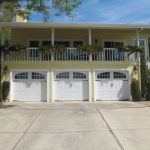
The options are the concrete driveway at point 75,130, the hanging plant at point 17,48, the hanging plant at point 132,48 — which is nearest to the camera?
the concrete driveway at point 75,130

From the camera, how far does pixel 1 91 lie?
23828 mm

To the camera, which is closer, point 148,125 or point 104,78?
point 148,125

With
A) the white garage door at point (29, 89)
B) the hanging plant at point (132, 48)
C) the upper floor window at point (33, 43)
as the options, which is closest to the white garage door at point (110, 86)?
the hanging plant at point (132, 48)

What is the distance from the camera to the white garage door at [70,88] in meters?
24.5

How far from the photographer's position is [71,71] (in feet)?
81.3

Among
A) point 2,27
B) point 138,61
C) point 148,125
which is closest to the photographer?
point 148,125

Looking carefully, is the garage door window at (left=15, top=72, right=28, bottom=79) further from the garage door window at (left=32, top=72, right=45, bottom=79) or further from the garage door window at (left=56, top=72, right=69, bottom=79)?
the garage door window at (left=56, top=72, right=69, bottom=79)

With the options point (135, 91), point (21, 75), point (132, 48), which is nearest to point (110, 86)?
point (135, 91)

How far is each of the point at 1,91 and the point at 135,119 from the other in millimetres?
11698

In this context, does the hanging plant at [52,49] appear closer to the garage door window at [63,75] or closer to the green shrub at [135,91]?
the garage door window at [63,75]

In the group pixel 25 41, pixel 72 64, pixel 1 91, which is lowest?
pixel 1 91

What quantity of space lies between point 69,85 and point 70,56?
82.7 inches

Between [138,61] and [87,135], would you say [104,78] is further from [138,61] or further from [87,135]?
[87,135]

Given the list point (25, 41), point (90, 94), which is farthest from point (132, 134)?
point (25, 41)
